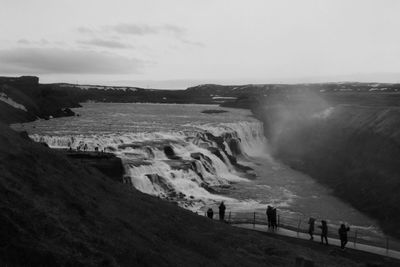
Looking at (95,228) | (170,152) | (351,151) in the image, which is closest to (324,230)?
(95,228)

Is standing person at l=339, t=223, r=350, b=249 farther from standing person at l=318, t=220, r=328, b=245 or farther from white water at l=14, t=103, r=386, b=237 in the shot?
white water at l=14, t=103, r=386, b=237

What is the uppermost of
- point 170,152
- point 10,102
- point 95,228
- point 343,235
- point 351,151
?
point 10,102

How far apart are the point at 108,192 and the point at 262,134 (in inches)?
2283

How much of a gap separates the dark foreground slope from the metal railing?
371 centimetres

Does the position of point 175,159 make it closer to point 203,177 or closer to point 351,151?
point 203,177

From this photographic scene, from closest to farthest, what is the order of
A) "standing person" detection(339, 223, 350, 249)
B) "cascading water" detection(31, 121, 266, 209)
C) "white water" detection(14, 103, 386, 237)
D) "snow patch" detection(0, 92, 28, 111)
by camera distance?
1. "standing person" detection(339, 223, 350, 249)
2. "white water" detection(14, 103, 386, 237)
3. "cascading water" detection(31, 121, 266, 209)
4. "snow patch" detection(0, 92, 28, 111)

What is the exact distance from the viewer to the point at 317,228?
26172 millimetres

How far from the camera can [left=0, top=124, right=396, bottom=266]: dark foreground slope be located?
979cm

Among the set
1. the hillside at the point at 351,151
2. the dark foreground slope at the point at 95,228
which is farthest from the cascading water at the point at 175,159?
the dark foreground slope at the point at 95,228

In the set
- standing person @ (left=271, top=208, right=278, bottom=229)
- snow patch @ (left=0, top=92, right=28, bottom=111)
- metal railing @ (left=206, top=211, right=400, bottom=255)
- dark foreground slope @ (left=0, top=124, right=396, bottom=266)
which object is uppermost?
snow patch @ (left=0, top=92, right=28, bottom=111)

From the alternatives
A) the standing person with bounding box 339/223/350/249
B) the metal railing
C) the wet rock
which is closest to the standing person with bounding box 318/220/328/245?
the standing person with bounding box 339/223/350/249

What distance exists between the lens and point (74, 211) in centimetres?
1277

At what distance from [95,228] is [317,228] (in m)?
16.9

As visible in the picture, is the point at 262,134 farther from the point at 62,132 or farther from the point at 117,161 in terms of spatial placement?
the point at 117,161
